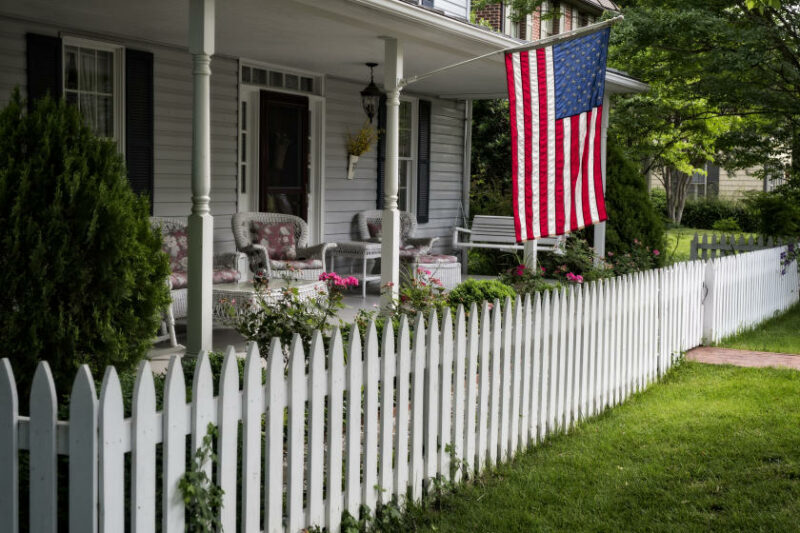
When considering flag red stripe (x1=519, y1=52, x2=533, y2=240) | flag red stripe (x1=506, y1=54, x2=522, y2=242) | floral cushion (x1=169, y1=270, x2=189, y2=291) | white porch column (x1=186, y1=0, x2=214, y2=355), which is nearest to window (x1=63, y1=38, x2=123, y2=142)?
floral cushion (x1=169, y1=270, x2=189, y2=291)

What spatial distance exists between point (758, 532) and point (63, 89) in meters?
6.62

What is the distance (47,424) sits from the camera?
266cm

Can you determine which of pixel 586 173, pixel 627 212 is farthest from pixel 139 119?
pixel 627 212

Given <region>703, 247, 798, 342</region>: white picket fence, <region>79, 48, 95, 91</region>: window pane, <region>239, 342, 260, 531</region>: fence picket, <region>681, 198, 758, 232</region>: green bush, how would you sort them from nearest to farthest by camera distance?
<region>239, 342, 260, 531</region>: fence picket, <region>79, 48, 95, 91</region>: window pane, <region>703, 247, 798, 342</region>: white picket fence, <region>681, 198, 758, 232</region>: green bush

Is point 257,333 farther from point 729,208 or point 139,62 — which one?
point 729,208

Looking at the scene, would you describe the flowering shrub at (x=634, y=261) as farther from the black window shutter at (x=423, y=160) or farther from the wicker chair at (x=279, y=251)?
the wicker chair at (x=279, y=251)

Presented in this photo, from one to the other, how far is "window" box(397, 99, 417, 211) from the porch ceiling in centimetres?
242

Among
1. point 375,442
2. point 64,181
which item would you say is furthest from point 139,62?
point 375,442

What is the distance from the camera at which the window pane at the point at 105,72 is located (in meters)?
8.35

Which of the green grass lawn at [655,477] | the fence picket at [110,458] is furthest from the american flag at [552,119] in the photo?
the fence picket at [110,458]

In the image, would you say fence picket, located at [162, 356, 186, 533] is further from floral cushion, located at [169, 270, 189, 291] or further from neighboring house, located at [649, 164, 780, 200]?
neighboring house, located at [649, 164, 780, 200]

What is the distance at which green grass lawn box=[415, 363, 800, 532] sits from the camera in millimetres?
4168

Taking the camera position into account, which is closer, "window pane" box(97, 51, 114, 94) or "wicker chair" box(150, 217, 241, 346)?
"wicker chair" box(150, 217, 241, 346)

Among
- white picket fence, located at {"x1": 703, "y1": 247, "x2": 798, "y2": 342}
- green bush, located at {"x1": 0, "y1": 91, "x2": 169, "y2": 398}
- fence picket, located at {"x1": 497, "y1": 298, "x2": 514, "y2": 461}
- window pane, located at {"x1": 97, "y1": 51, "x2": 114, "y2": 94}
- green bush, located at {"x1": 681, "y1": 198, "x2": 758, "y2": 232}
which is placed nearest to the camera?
green bush, located at {"x1": 0, "y1": 91, "x2": 169, "y2": 398}
